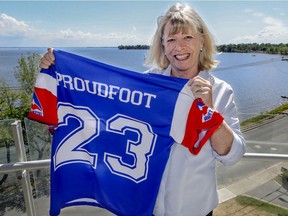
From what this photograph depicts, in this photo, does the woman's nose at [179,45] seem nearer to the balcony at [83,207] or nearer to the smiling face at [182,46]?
the smiling face at [182,46]

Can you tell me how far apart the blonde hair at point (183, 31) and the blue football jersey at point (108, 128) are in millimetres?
245

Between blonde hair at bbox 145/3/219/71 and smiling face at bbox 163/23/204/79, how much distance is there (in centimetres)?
2

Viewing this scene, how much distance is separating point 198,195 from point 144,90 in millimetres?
596

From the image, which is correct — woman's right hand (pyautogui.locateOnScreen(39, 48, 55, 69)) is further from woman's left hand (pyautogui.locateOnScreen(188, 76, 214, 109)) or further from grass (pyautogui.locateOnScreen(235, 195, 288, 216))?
grass (pyautogui.locateOnScreen(235, 195, 288, 216))

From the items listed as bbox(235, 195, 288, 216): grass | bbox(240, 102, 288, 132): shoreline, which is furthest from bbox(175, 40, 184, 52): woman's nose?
bbox(235, 195, 288, 216): grass

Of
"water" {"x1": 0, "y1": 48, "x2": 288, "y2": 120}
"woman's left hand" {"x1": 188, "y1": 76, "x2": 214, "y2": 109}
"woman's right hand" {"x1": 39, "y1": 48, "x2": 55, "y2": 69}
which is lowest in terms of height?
"water" {"x1": 0, "y1": 48, "x2": 288, "y2": 120}

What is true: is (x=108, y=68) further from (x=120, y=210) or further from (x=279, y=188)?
(x=279, y=188)

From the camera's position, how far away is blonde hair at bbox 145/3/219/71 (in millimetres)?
1389

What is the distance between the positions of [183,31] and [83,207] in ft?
4.43

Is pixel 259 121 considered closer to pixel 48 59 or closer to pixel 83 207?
pixel 83 207

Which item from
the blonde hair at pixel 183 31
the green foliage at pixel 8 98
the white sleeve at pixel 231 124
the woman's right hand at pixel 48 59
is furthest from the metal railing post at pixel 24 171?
the green foliage at pixel 8 98

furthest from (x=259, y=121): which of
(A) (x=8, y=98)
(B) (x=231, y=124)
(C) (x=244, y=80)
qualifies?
(C) (x=244, y=80)

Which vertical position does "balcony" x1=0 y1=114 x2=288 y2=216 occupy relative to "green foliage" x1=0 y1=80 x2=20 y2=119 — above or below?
above

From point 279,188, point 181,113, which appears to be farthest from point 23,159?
point 279,188
